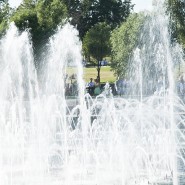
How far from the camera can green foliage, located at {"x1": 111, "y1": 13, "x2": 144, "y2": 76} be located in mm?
34000

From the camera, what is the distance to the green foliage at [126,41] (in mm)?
34000

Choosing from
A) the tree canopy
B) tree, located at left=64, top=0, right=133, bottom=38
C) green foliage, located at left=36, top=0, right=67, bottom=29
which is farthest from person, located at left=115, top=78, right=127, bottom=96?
the tree canopy

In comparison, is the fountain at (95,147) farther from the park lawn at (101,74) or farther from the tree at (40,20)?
the park lawn at (101,74)

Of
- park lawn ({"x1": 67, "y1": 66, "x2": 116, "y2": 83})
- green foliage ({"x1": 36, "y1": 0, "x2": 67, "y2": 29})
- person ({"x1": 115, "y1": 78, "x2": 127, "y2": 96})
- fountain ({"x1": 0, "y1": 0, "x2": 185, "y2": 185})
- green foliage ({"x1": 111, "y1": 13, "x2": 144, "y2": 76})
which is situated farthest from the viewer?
park lawn ({"x1": 67, "y1": 66, "x2": 116, "y2": 83})

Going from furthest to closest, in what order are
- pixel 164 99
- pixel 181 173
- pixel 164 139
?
pixel 164 99 < pixel 164 139 < pixel 181 173

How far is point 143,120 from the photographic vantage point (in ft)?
54.1

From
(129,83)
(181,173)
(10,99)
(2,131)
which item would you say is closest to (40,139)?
(2,131)

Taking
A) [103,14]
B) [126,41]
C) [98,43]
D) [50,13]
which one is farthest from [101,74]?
[50,13]

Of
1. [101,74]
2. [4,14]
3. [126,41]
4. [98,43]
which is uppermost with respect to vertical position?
[4,14]

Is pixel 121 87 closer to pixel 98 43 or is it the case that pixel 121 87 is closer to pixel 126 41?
pixel 126 41

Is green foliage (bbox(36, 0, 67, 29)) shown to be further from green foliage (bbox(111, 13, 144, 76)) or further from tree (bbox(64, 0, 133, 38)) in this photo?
tree (bbox(64, 0, 133, 38))

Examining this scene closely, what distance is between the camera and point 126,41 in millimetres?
34875

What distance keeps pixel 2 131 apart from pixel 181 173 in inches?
223

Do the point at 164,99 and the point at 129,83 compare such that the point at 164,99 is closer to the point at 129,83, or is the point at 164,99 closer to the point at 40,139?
the point at 40,139
